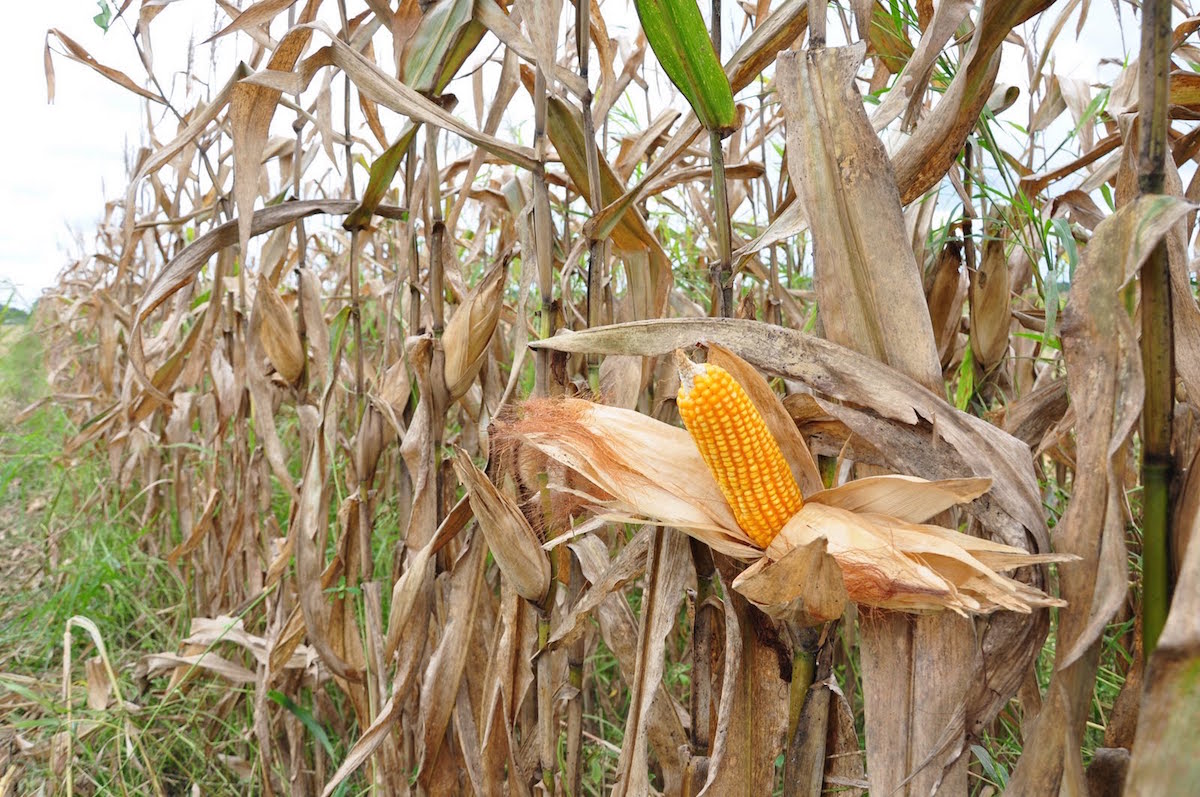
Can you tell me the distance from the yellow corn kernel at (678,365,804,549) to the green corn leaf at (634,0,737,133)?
14.5 inches

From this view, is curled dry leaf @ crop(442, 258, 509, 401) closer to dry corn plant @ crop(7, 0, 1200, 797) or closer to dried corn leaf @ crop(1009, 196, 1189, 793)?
dry corn plant @ crop(7, 0, 1200, 797)

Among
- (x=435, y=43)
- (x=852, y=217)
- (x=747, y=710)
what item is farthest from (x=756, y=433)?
(x=435, y=43)

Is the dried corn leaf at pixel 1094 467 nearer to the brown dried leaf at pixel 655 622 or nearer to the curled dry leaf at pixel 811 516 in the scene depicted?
the curled dry leaf at pixel 811 516

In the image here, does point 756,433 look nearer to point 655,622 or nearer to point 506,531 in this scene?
point 655,622

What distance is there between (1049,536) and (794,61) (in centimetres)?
60

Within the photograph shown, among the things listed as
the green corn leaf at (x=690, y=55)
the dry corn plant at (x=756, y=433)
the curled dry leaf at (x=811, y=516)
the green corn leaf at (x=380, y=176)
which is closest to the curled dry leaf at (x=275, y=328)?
the dry corn plant at (x=756, y=433)

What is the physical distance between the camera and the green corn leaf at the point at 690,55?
0.96 meters

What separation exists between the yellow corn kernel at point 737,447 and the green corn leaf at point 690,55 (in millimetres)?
369

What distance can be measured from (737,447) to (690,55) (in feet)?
1.61

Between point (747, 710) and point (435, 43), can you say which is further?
point (435, 43)

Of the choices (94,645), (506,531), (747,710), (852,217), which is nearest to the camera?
(852,217)

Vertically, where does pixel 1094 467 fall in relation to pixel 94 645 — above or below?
above

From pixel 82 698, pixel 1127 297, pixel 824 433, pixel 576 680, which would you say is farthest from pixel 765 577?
pixel 82 698

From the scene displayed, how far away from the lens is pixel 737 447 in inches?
32.6
